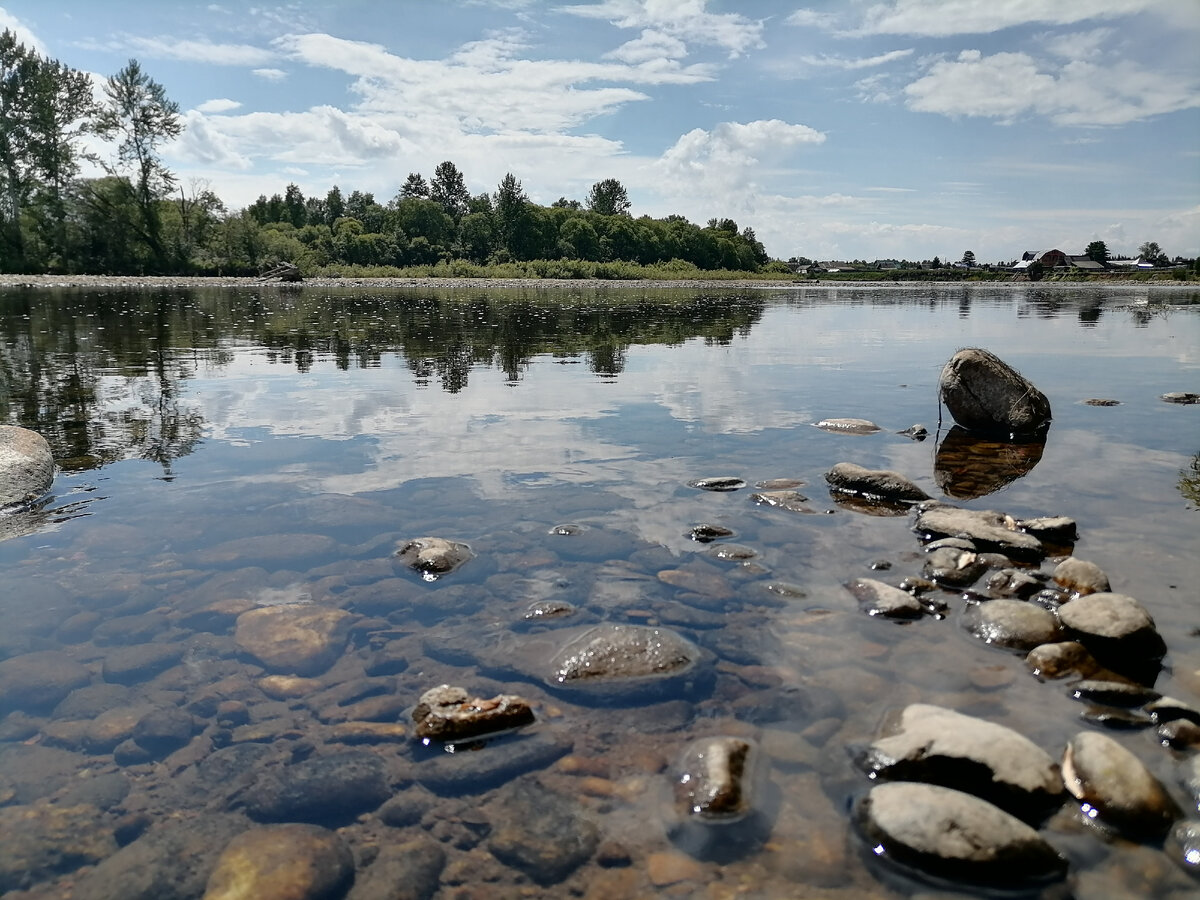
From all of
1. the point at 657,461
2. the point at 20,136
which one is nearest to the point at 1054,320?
the point at 657,461

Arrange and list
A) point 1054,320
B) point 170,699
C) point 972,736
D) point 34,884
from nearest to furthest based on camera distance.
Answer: point 34,884 < point 972,736 < point 170,699 < point 1054,320

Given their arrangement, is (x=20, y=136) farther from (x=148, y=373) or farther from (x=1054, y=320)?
(x=1054, y=320)

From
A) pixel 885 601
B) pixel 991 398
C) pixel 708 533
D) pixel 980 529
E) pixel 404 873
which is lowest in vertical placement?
pixel 404 873

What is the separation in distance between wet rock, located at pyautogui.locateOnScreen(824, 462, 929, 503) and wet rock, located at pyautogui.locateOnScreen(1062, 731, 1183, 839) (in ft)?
19.1

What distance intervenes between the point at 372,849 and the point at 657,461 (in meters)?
8.40

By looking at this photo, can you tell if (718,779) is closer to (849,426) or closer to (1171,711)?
(1171,711)

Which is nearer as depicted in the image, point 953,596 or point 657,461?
point 953,596

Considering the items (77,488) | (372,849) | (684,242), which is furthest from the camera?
(684,242)

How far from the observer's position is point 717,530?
353 inches

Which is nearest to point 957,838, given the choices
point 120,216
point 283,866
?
point 283,866

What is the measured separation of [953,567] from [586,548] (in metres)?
3.80

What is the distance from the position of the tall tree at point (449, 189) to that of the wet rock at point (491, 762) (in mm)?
175749

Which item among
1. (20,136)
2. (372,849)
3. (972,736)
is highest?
(20,136)

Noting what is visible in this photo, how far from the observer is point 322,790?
4.78 metres
